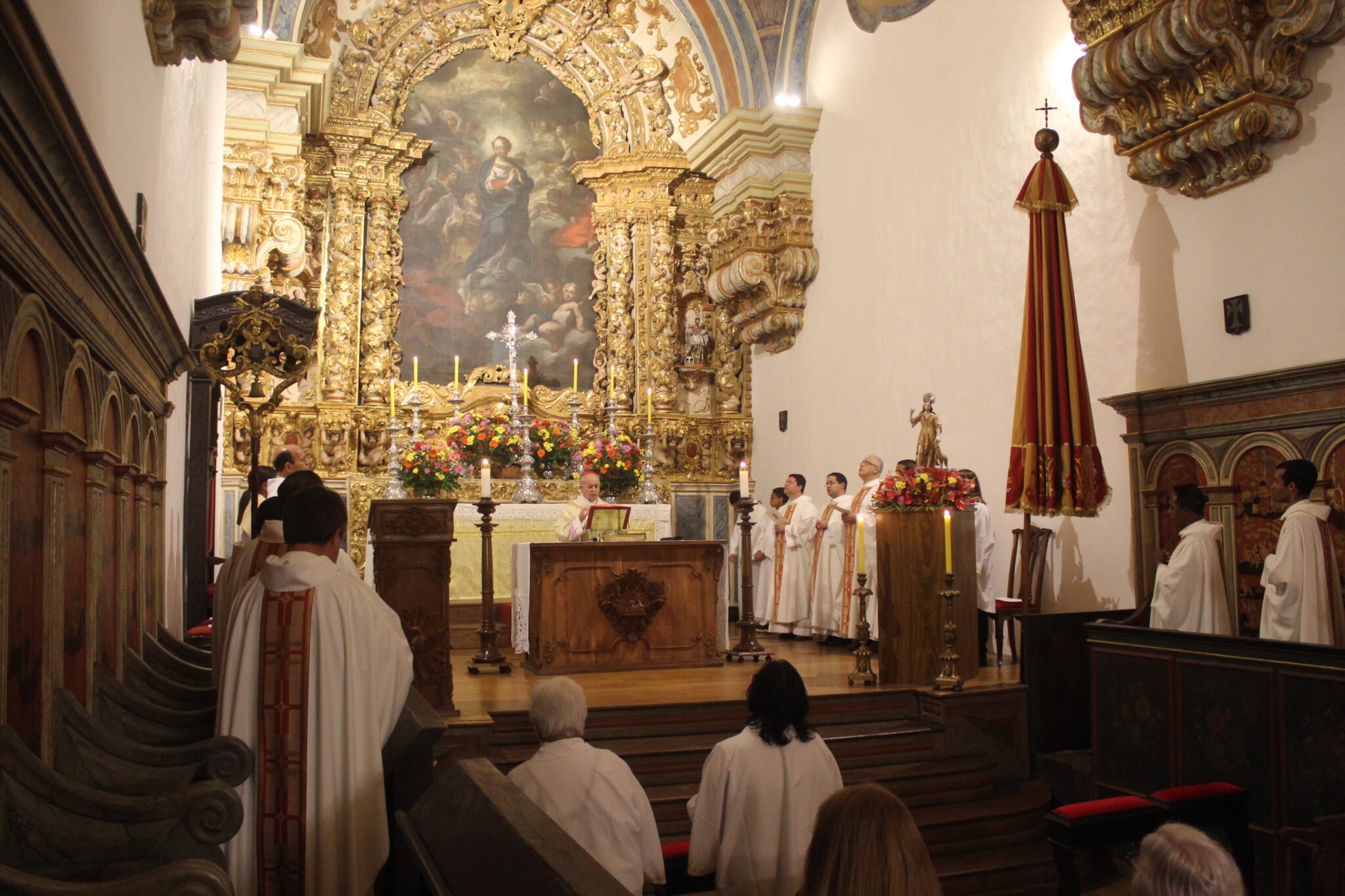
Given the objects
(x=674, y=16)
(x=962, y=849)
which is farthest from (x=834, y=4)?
(x=962, y=849)

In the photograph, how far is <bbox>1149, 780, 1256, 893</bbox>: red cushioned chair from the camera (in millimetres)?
4352

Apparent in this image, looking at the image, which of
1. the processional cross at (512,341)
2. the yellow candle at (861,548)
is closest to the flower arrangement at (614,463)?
the processional cross at (512,341)

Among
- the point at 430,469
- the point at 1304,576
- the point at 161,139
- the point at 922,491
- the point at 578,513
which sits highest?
the point at 161,139

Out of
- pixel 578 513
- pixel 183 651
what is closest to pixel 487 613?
pixel 578 513

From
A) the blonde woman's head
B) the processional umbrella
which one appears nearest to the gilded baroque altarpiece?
the processional umbrella

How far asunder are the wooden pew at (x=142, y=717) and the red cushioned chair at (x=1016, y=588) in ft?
20.5

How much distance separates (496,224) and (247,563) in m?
9.69

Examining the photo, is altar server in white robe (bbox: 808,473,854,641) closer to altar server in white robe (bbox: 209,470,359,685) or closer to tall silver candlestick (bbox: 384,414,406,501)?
tall silver candlestick (bbox: 384,414,406,501)

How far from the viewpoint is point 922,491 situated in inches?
303

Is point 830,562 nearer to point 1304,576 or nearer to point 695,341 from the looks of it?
point 695,341

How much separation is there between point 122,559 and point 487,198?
32.5 feet

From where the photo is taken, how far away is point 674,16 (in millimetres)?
14125

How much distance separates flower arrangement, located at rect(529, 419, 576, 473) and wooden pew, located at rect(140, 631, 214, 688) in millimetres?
6806

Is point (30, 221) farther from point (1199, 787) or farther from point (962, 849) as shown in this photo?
point (962, 849)
